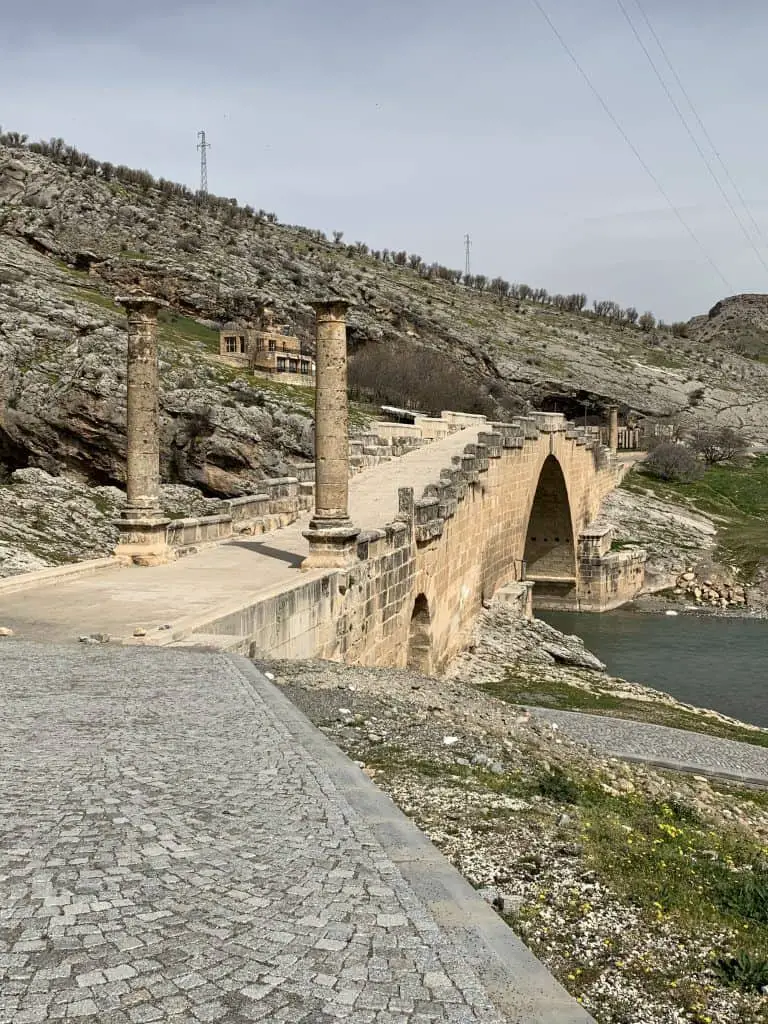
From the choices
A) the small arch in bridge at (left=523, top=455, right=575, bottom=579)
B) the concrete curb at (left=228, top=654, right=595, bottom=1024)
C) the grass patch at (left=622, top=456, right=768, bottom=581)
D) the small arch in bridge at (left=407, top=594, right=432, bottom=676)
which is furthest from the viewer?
the grass patch at (left=622, top=456, right=768, bottom=581)

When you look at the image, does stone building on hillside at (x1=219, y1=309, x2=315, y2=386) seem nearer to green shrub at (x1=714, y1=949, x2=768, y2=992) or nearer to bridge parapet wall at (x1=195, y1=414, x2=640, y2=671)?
bridge parapet wall at (x1=195, y1=414, x2=640, y2=671)

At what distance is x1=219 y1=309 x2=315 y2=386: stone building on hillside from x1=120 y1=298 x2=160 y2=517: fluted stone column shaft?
27.6 m

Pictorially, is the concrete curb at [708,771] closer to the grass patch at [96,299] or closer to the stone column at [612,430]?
the grass patch at [96,299]

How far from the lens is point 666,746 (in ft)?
41.1

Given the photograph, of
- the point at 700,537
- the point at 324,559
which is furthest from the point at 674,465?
the point at 324,559

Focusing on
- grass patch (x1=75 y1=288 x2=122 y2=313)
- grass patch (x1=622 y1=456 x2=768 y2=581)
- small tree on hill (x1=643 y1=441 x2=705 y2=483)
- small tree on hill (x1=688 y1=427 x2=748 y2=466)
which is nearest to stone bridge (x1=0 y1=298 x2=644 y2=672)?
grass patch (x1=622 y1=456 x2=768 y2=581)

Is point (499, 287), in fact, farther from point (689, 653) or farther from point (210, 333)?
point (689, 653)

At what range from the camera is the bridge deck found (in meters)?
9.20

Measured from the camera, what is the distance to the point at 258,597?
990 centimetres

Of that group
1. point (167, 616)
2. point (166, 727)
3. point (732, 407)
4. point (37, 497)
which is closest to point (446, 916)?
point (166, 727)

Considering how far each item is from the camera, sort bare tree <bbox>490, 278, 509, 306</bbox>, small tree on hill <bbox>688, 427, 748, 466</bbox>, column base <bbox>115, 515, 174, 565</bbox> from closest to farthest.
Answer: column base <bbox>115, 515, 174, 565</bbox> → small tree on hill <bbox>688, 427, 748, 466</bbox> → bare tree <bbox>490, 278, 509, 306</bbox>

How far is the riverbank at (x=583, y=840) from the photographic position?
3623 millimetres

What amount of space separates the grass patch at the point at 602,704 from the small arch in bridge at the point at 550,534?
Result: 13.7 metres

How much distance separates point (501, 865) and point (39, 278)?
40.5 metres
